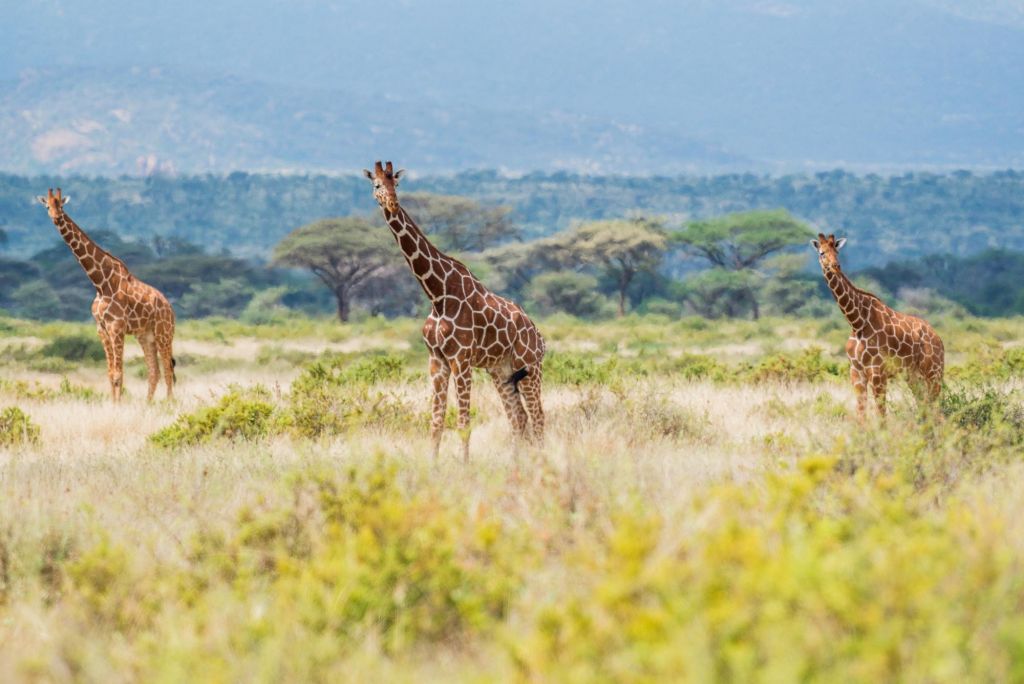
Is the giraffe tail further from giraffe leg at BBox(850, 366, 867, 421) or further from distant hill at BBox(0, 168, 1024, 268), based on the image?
distant hill at BBox(0, 168, 1024, 268)

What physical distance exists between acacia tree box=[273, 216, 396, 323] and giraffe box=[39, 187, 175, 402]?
1738 inches

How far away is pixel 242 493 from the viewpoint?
6891 mm

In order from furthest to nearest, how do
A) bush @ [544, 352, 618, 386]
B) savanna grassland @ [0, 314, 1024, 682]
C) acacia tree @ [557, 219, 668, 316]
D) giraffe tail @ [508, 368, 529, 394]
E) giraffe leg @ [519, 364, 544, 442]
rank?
1. acacia tree @ [557, 219, 668, 316]
2. bush @ [544, 352, 618, 386]
3. giraffe leg @ [519, 364, 544, 442]
4. giraffe tail @ [508, 368, 529, 394]
5. savanna grassland @ [0, 314, 1024, 682]

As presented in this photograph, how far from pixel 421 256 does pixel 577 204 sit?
481ft

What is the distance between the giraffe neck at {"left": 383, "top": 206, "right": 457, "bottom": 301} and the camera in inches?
349

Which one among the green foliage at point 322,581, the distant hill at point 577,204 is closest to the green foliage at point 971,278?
the distant hill at point 577,204

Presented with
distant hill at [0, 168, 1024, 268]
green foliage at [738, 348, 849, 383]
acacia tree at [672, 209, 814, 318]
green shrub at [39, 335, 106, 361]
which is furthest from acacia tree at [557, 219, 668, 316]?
distant hill at [0, 168, 1024, 268]

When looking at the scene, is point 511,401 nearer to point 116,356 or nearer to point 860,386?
point 860,386

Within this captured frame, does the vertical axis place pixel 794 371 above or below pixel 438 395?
below

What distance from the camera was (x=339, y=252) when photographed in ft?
197

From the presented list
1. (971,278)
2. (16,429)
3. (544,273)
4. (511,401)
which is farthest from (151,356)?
(971,278)

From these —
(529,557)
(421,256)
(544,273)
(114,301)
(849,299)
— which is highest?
(421,256)

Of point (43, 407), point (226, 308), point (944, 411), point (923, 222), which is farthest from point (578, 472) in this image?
point (923, 222)

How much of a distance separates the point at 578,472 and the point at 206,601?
203cm
